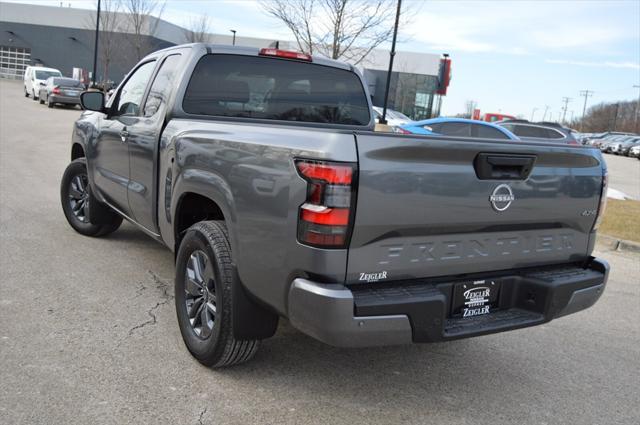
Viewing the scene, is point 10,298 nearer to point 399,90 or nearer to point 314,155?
point 314,155

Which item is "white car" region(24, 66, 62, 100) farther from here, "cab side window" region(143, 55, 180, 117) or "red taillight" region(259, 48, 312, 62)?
"red taillight" region(259, 48, 312, 62)

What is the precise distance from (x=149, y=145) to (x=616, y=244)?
704cm

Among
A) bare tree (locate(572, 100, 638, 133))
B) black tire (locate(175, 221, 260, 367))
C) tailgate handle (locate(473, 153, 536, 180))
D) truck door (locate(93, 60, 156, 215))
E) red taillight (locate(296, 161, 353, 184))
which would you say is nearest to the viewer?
red taillight (locate(296, 161, 353, 184))

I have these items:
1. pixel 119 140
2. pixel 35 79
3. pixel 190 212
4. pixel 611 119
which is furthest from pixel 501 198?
pixel 611 119

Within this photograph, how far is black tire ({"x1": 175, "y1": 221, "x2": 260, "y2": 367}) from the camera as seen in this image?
131 inches

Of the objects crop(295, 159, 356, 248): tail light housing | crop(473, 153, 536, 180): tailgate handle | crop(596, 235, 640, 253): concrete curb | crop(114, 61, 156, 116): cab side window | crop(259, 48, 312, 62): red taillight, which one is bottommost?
crop(596, 235, 640, 253): concrete curb

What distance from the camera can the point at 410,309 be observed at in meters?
2.88

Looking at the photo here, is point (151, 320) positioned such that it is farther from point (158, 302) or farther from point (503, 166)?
point (503, 166)

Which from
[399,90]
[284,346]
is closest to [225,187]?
[284,346]

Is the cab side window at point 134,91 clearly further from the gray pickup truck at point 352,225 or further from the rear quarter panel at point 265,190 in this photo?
the rear quarter panel at point 265,190

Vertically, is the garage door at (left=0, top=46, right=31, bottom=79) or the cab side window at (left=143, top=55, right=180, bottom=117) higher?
the garage door at (left=0, top=46, right=31, bottom=79)

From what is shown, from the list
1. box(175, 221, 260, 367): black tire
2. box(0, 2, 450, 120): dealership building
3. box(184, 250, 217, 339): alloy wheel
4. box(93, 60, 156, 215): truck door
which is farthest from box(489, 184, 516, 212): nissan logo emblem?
box(0, 2, 450, 120): dealership building

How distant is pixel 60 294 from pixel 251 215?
238cm

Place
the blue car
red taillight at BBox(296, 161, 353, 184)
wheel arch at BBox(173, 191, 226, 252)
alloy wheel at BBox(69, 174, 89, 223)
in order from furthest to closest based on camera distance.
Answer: the blue car → alloy wheel at BBox(69, 174, 89, 223) → wheel arch at BBox(173, 191, 226, 252) → red taillight at BBox(296, 161, 353, 184)
